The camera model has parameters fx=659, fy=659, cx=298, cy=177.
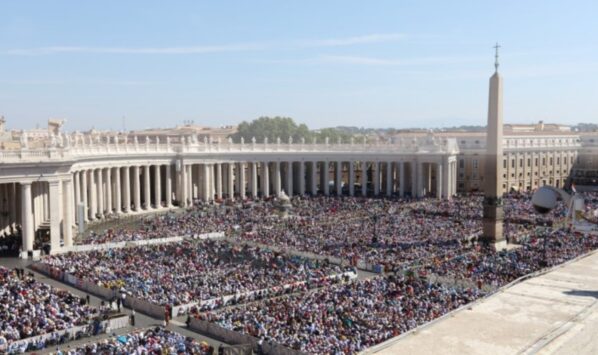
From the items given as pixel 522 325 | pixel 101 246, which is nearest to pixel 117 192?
pixel 101 246

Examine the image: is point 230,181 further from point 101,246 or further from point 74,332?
point 74,332

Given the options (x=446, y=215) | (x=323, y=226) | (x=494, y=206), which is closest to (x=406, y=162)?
(x=446, y=215)

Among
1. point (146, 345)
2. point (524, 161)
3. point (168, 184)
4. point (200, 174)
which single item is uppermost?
point (524, 161)

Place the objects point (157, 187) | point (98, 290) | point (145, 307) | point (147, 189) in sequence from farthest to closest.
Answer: point (157, 187) < point (147, 189) < point (98, 290) < point (145, 307)

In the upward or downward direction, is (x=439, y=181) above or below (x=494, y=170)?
below

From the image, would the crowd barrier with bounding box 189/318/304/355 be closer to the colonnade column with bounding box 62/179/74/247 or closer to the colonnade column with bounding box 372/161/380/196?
the colonnade column with bounding box 62/179/74/247

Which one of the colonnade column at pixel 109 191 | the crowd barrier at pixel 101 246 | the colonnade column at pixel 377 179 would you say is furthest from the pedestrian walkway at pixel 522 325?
the colonnade column at pixel 377 179

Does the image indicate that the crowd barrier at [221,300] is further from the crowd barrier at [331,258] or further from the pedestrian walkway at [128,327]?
the crowd barrier at [331,258]

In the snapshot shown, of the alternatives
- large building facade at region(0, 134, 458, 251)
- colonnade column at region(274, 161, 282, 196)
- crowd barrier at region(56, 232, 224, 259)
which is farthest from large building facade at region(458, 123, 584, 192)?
crowd barrier at region(56, 232, 224, 259)
